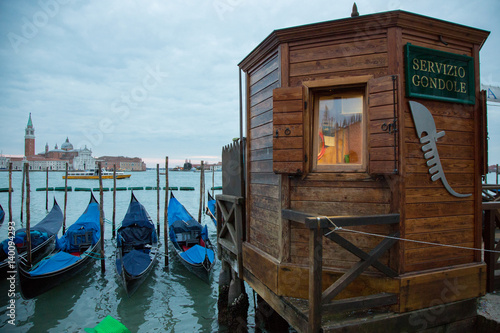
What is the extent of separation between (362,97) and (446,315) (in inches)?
120

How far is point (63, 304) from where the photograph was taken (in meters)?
9.02

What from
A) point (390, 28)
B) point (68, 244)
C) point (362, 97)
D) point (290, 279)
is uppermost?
point (390, 28)

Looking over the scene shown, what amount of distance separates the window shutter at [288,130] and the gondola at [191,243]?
7.85m

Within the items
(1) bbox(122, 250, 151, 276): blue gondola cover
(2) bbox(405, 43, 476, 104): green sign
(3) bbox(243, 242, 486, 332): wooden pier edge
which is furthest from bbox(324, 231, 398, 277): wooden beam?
(1) bbox(122, 250, 151, 276): blue gondola cover

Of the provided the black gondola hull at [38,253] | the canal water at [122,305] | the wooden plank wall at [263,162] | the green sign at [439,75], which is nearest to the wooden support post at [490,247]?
the green sign at [439,75]

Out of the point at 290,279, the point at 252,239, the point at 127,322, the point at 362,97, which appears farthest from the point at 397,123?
the point at 127,322

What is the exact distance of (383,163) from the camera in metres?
3.48

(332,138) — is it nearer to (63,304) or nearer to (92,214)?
(63,304)

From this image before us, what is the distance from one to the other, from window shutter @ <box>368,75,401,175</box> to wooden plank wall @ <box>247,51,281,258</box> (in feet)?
4.27

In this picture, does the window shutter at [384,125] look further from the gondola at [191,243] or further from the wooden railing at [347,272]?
the gondola at [191,243]

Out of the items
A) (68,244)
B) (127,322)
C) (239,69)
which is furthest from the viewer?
(68,244)

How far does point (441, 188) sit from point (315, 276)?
7.07 ft

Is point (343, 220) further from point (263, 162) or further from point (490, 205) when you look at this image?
point (490, 205)

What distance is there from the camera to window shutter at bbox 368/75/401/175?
3465mm
